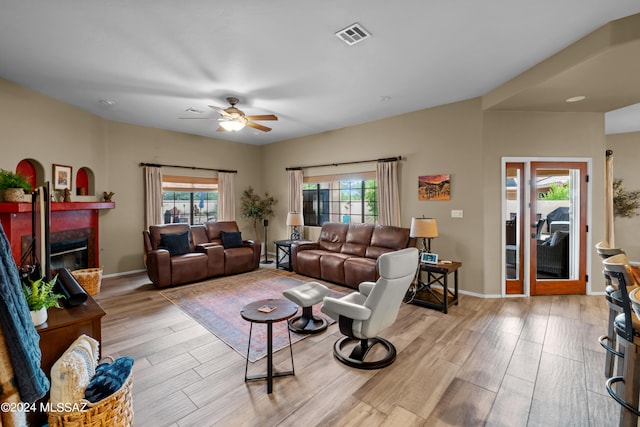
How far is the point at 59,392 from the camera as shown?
1.52 m

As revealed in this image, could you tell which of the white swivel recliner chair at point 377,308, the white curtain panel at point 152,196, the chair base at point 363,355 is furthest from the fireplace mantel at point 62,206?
the chair base at point 363,355

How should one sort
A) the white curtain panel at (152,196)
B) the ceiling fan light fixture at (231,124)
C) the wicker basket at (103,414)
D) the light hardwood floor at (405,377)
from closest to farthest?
the wicker basket at (103,414) → the light hardwood floor at (405,377) → the ceiling fan light fixture at (231,124) → the white curtain panel at (152,196)

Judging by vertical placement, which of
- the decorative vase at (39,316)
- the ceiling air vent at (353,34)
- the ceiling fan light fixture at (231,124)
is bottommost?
the decorative vase at (39,316)

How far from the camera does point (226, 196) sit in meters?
7.04

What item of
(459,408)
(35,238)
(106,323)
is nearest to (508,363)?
(459,408)

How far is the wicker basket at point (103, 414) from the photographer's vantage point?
4.91 ft

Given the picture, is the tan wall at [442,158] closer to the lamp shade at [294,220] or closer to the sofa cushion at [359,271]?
the sofa cushion at [359,271]

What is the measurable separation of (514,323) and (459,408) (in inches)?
74.6

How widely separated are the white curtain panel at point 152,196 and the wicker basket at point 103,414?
4.85 metres

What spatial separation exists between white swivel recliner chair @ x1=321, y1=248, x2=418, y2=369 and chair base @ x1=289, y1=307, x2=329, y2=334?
1.75 ft

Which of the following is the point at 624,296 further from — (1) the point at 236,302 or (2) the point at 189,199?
(2) the point at 189,199

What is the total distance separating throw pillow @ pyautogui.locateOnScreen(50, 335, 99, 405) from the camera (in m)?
1.52

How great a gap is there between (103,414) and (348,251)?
4197mm

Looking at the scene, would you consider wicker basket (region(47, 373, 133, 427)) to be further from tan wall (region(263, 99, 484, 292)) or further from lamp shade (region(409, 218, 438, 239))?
tan wall (region(263, 99, 484, 292))
